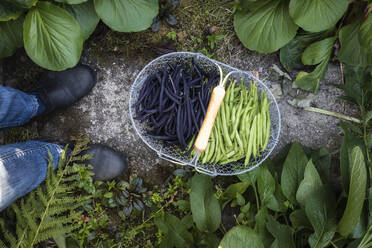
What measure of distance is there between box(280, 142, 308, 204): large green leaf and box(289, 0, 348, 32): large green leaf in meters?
0.73

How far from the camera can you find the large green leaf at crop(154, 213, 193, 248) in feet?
5.67

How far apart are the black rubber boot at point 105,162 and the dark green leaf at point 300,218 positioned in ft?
3.72

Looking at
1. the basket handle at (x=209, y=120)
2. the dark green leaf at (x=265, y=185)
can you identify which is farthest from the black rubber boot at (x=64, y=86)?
the dark green leaf at (x=265, y=185)

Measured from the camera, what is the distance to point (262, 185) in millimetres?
1841

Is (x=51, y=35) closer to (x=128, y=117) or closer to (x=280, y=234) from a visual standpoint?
(x=128, y=117)

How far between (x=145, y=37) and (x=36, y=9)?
694 millimetres

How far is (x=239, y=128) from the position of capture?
5.90 feet

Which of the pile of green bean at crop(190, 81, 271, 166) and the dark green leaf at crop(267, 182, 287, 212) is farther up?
the pile of green bean at crop(190, 81, 271, 166)

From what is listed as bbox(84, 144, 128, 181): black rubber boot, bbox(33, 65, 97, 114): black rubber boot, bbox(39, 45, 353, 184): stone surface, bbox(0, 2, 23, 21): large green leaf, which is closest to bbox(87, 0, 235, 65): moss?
bbox(39, 45, 353, 184): stone surface

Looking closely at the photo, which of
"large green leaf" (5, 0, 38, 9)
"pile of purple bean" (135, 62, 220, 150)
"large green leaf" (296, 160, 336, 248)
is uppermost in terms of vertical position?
"large green leaf" (5, 0, 38, 9)

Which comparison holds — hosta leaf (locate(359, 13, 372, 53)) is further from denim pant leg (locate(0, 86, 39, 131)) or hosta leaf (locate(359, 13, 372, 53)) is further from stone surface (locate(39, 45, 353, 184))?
denim pant leg (locate(0, 86, 39, 131))

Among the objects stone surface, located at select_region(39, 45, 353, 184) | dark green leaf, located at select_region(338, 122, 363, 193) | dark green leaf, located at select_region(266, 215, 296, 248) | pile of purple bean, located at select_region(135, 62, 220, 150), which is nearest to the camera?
dark green leaf, located at select_region(266, 215, 296, 248)

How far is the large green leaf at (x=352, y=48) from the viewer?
1.80 m

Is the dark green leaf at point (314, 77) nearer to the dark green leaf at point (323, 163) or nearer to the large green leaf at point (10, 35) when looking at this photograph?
the dark green leaf at point (323, 163)
